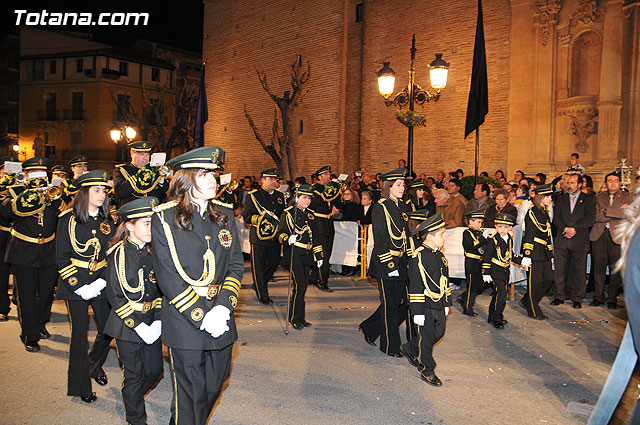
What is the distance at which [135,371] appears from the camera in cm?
471

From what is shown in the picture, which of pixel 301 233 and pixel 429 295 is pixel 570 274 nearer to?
pixel 301 233

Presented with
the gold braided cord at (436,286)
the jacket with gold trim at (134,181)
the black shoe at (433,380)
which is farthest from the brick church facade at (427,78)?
the jacket with gold trim at (134,181)

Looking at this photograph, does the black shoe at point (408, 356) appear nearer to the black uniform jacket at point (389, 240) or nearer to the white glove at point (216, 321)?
the black uniform jacket at point (389, 240)

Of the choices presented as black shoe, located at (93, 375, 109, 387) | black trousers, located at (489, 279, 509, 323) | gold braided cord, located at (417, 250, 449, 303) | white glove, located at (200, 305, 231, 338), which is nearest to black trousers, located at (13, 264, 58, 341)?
black shoe, located at (93, 375, 109, 387)

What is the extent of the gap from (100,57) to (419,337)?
53751 millimetres

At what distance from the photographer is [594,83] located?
57.1 feet

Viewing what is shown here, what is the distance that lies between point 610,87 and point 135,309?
633 inches

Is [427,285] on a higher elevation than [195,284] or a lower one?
lower

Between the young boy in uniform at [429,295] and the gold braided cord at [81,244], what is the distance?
3383 millimetres

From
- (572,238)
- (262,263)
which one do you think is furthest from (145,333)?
(572,238)

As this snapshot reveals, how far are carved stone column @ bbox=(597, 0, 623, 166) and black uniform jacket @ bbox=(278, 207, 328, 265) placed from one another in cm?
1110

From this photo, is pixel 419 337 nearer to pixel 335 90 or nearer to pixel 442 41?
pixel 442 41

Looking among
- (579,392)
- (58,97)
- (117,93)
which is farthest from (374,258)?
(58,97)

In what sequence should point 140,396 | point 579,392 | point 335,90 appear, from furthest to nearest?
point 335,90 → point 579,392 → point 140,396
